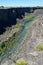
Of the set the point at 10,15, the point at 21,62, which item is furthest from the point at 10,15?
the point at 21,62

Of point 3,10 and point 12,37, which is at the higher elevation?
point 3,10

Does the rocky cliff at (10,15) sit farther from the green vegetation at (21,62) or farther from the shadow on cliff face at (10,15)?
the green vegetation at (21,62)

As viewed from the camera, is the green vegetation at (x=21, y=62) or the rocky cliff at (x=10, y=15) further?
the rocky cliff at (x=10, y=15)

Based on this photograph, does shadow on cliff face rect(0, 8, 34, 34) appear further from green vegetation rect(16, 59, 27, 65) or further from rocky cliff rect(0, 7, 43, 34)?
green vegetation rect(16, 59, 27, 65)

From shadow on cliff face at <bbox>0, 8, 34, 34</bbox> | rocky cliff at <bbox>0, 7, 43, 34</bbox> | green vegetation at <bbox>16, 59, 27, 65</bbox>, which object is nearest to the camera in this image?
green vegetation at <bbox>16, 59, 27, 65</bbox>

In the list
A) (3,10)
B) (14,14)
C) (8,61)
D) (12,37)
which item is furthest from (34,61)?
(14,14)

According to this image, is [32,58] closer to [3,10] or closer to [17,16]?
[3,10]

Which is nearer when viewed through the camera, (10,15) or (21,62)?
(21,62)

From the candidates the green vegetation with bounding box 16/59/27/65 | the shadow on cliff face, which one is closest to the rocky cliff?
the shadow on cliff face

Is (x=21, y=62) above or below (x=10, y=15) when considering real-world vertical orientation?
below

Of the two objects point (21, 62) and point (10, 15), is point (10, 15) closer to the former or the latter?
point (10, 15)

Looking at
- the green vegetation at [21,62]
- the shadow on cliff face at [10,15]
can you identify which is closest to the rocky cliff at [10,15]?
the shadow on cliff face at [10,15]
